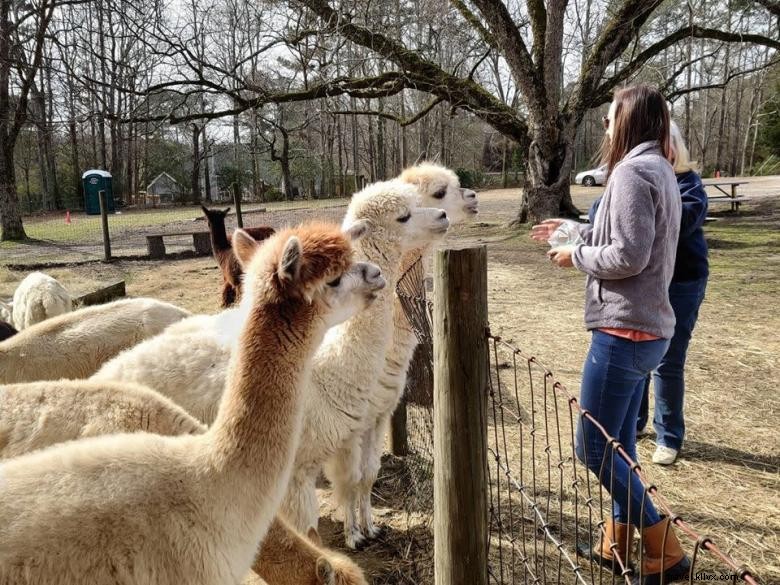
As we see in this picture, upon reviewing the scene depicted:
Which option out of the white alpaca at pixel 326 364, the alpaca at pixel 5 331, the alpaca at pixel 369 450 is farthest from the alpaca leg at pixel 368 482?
the alpaca at pixel 5 331

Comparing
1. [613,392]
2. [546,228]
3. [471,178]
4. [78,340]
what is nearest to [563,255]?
[546,228]

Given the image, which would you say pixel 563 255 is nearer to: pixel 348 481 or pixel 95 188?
pixel 348 481

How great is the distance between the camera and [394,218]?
12.0 ft

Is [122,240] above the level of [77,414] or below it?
below

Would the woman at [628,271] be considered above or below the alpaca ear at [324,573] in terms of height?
above

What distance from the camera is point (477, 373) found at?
194cm

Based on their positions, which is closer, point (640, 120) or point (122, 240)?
point (640, 120)

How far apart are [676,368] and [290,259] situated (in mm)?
2768

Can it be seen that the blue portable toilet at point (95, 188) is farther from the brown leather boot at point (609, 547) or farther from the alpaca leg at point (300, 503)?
the brown leather boot at point (609, 547)

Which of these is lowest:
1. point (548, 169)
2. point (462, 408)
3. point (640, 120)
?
point (462, 408)

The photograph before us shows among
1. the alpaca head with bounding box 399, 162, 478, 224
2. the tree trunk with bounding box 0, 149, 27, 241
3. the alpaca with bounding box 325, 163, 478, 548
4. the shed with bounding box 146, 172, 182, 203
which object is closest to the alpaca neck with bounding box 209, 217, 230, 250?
the alpaca head with bounding box 399, 162, 478, 224

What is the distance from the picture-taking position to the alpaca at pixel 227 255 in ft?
23.9

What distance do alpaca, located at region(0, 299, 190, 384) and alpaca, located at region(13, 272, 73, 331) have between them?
6.27 ft

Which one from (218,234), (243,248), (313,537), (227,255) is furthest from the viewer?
(218,234)
